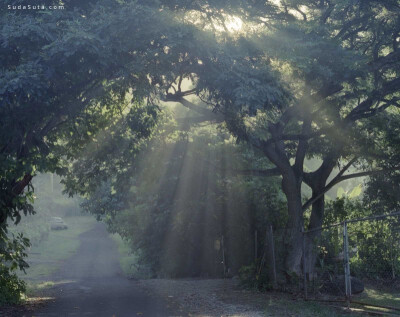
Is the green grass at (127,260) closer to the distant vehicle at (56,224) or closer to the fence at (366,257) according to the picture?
the distant vehicle at (56,224)

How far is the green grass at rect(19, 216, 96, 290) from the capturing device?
29.8 m

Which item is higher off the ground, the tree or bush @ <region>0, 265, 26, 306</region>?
the tree

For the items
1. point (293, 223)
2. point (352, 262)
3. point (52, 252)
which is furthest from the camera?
point (52, 252)

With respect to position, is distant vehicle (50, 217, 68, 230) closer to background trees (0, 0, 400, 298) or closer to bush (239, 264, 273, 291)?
background trees (0, 0, 400, 298)

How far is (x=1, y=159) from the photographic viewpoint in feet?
41.3

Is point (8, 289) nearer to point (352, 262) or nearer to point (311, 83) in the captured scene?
point (352, 262)

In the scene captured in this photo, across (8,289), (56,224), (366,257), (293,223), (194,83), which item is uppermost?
(194,83)

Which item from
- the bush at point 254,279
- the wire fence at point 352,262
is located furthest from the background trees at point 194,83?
the bush at point 254,279

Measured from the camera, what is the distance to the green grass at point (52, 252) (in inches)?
1174

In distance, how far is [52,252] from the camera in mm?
Result: 49844

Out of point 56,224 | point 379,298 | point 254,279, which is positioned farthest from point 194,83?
point 56,224

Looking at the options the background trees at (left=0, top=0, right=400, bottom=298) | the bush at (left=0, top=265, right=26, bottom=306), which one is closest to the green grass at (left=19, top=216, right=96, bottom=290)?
the bush at (left=0, top=265, right=26, bottom=306)

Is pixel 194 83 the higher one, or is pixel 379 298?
pixel 194 83

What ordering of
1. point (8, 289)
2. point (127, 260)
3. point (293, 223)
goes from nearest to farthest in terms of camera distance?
point (8, 289) < point (293, 223) < point (127, 260)
